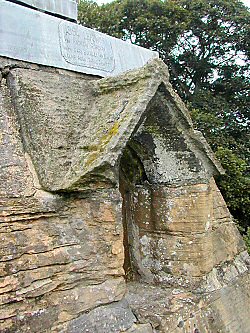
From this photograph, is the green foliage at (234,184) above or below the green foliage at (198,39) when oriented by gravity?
below

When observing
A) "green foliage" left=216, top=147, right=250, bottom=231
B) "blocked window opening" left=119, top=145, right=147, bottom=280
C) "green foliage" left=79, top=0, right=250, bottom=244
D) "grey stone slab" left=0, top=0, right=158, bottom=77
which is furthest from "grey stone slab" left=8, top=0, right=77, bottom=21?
"green foliage" left=79, top=0, right=250, bottom=244

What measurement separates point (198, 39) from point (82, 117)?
42.3 ft

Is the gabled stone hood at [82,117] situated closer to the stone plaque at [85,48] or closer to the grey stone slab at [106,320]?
the stone plaque at [85,48]

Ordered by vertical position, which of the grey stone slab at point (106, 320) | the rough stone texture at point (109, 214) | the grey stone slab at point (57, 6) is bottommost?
the grey stone slab at point (106, 320)

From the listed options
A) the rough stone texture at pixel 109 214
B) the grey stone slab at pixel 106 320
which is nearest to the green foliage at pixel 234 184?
the rough stone texture at pixel 109 214

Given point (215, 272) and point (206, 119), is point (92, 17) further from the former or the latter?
point (215, 272)

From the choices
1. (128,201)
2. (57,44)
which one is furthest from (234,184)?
(57,44)

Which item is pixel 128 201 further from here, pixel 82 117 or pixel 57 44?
pixel 57 44

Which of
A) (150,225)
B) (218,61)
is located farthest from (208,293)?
(218,61)

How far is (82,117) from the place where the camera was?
3.84 metres

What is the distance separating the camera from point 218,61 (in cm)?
1548

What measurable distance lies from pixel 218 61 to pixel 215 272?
12.4m

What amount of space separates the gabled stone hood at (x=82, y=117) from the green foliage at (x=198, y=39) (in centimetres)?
952

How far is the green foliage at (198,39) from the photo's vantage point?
14.1 meters
